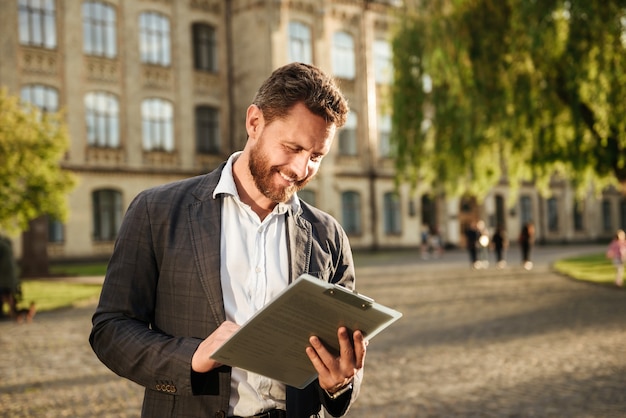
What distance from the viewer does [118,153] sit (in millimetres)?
33062

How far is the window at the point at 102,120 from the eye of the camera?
32.5m

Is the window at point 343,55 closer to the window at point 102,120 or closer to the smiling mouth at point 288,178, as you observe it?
the window at point 102,120

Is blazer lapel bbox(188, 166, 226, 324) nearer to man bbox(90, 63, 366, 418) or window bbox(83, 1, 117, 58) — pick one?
man bbox(90, 63, 366, 418)

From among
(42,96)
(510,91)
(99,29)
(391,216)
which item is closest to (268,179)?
(510,91)

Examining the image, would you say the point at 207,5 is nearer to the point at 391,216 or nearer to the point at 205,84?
the point at 205,84

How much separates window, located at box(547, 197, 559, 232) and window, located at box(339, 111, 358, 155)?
17.3 meters

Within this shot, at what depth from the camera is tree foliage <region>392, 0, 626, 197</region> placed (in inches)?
615

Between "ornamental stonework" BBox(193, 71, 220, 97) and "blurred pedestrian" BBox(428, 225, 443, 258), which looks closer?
"ornamental stonework" BBox(193, 71, 220, 97)

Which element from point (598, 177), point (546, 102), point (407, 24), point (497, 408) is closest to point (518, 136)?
point (546, 102)

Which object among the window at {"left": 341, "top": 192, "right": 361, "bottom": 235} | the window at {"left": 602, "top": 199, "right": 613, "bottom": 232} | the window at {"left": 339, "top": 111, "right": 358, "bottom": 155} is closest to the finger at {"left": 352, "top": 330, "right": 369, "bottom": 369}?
the window at {"left": 341, "top": 192, "right": 361, "bottom": 235}

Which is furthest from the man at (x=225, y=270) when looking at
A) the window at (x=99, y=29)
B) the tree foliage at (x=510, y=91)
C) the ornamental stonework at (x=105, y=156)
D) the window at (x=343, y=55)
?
the window at (x=343, y=55)

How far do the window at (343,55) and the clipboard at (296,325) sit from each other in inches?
1500

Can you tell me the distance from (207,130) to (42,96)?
833 cm

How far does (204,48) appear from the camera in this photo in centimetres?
3709
